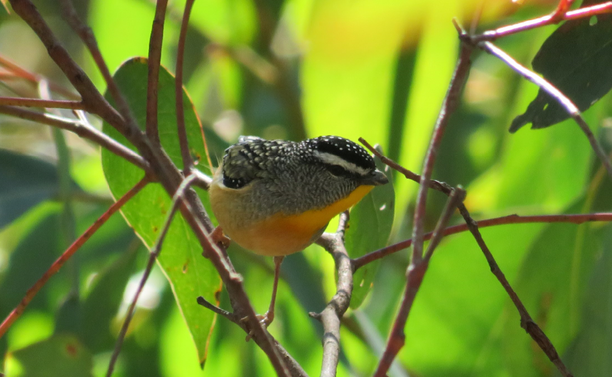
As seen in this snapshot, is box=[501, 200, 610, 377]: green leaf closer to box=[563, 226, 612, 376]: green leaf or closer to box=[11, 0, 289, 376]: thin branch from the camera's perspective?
box=[563, 226, 612, 376]: green leaf

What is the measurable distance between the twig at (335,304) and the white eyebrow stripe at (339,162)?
0.18m

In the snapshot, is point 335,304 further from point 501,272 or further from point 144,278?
point 144,278

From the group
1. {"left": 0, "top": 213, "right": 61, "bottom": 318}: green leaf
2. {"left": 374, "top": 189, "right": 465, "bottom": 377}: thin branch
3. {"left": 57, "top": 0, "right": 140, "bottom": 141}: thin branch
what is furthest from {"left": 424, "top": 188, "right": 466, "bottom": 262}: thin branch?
{"left": 0, "top": 213, "right": 61, "bottom": 318}: green leaf

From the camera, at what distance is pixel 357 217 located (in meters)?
1.68

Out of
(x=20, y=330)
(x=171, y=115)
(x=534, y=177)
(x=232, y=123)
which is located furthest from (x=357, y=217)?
(x=232, y=123)

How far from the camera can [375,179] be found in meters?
1.54

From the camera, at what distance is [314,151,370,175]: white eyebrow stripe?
158 cm

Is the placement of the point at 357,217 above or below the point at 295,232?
above

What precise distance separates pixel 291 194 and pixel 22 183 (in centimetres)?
105

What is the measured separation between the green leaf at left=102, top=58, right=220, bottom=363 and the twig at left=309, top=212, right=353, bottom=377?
1.06 ft

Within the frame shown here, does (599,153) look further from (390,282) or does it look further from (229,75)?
(229,75)

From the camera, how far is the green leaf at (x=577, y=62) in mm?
1307

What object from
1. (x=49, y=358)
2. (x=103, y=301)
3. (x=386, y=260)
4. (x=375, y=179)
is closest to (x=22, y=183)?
(x=103, y=301)

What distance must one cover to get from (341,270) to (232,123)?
71.9 inches
